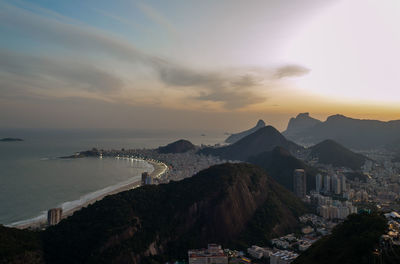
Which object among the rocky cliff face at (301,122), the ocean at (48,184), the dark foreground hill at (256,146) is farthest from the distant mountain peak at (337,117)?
the ocean at (48,184)

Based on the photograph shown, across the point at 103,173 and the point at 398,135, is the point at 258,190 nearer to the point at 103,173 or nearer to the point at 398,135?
the point at 103,173

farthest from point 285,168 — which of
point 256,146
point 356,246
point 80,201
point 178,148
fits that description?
point 178,148

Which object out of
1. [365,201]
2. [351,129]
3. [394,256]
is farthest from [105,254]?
[351,129]

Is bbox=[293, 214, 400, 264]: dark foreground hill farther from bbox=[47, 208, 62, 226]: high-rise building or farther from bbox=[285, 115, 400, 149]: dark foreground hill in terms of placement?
bbox=[285, 115, 400, 149]: dark foreground hill

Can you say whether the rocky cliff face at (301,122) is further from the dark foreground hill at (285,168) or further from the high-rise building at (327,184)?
the high-rise building at (327,184)

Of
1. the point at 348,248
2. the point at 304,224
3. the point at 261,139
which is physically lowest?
the point at 304,224

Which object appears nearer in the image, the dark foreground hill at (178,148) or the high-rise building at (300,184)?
the high-rise building at (300,184)
